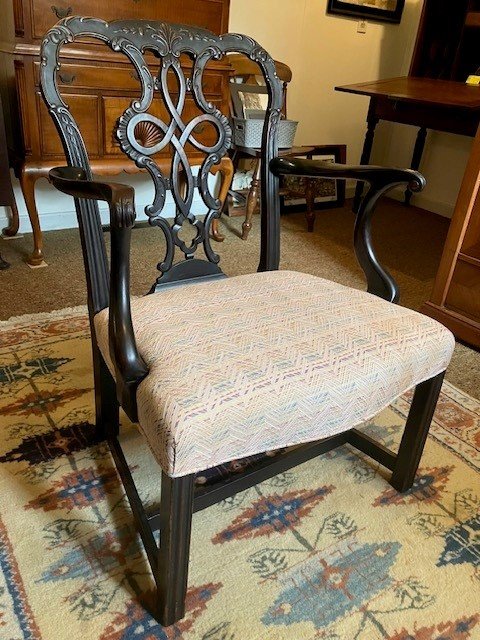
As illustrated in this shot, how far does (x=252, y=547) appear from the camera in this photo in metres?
1.04

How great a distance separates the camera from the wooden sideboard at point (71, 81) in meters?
1.84

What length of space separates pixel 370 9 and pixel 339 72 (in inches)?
15.9

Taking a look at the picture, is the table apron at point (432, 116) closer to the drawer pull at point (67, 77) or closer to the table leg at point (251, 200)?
the table leg at point (251, 200)

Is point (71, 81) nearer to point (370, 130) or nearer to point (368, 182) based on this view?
point (368, 182)

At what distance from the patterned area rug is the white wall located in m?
1.71

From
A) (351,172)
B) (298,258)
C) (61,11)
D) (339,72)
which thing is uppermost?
(61,11)

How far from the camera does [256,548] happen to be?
3.40 ft

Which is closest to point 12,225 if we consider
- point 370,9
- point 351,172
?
point 351,172

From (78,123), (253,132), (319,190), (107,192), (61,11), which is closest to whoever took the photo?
(107,192)

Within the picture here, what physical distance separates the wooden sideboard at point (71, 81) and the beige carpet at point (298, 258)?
182mm

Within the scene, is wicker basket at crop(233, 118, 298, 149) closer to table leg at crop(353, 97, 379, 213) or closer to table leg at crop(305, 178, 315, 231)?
table leg at crop(305, 178, 315, 231)

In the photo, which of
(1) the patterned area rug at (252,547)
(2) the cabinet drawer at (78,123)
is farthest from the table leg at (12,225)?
(1) the patterned area rug at (252,547)

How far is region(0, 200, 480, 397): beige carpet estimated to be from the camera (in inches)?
75.2

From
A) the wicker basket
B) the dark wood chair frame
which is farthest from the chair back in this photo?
the wicker basket
